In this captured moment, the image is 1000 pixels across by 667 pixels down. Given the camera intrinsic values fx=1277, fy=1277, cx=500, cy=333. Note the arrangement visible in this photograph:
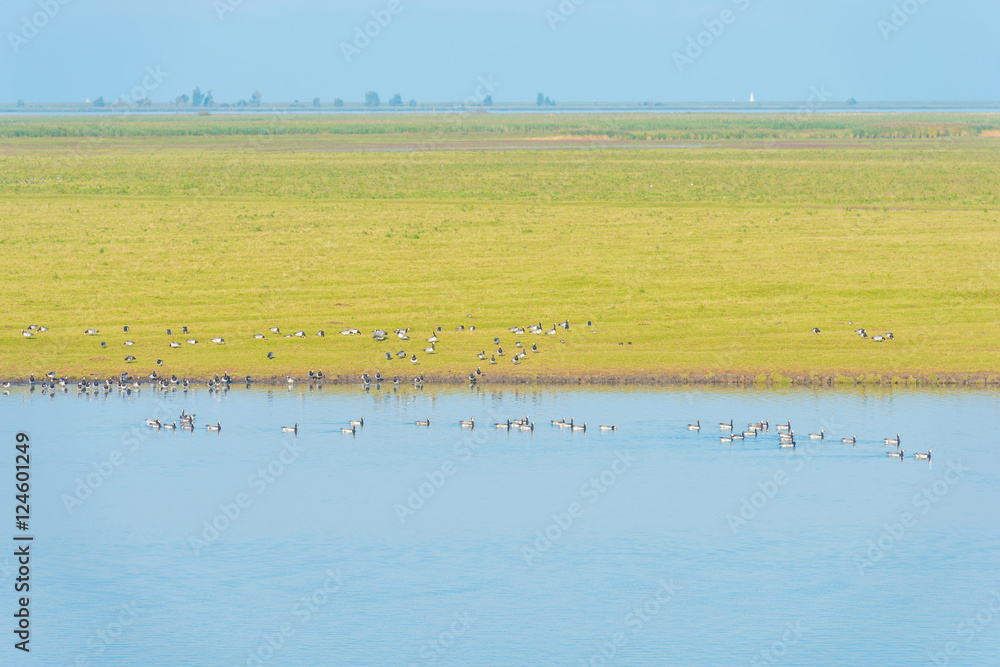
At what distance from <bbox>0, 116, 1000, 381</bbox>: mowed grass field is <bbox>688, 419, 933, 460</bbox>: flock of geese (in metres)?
7.60

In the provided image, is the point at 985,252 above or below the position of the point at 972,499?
above

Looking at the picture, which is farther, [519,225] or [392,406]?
[519,225]

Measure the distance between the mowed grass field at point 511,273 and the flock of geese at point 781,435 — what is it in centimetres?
760

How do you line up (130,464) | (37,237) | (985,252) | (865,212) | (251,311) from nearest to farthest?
(130,464), (251,311), (985,252), (37,237), (865,212)

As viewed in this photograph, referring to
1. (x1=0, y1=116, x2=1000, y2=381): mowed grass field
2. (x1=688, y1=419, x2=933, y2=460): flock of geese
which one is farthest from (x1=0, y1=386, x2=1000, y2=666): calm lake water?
(x1=0, y1=116, x2=1000, y2=381): mowed grass field

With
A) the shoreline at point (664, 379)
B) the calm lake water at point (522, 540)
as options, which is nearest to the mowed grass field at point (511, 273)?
the shoreline at point (664, 379)

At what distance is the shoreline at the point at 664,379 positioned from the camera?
4925cm

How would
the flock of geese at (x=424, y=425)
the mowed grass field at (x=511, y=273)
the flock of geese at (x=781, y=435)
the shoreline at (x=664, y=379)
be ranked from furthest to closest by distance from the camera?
the mowed grass field at (x=511, y=273)
the shoreline at (x=664, y=379)
the flock of geese at (x=424, y=425)
the flock of geese at (x=781, y=435)

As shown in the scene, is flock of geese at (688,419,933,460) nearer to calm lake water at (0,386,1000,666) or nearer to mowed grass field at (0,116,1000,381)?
calm lake water at (0,386,1000,666)

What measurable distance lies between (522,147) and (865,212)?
90.6 metres

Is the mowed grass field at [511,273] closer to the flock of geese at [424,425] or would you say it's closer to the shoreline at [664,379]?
the shoreline at [664,379]

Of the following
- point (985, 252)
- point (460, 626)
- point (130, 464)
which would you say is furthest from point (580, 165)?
point (460, 626)

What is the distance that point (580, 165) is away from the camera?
436ft

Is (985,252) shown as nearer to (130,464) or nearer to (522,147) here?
(130,464)
